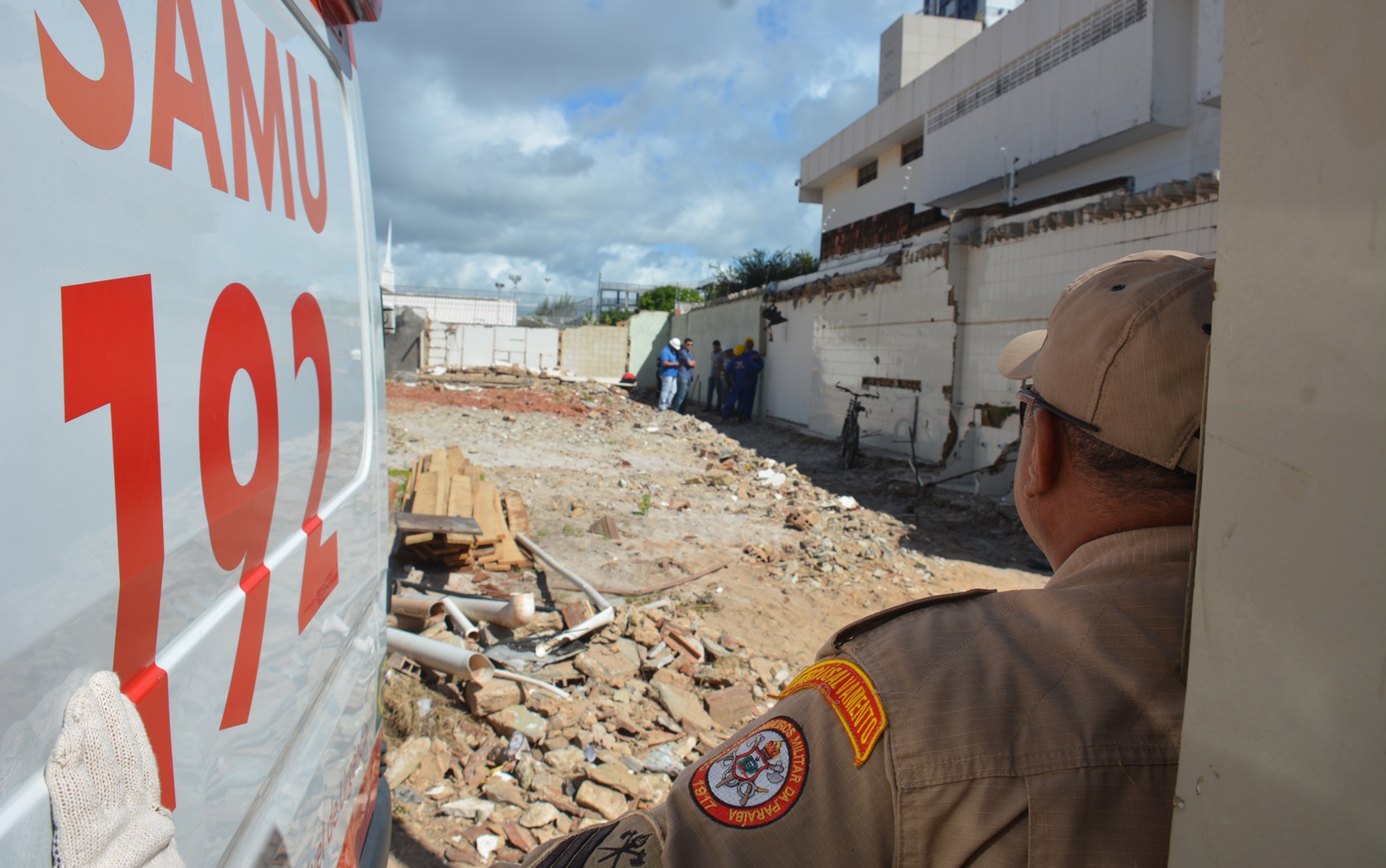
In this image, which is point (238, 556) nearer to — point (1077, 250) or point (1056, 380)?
point (1056, 380)

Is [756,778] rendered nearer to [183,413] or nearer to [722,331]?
[183,413]

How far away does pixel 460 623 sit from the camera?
3.94 metres

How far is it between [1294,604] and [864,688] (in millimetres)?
396

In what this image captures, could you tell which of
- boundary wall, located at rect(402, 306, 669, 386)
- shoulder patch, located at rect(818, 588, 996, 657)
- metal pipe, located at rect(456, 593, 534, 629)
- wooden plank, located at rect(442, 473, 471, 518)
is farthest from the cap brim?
boundary wall, located at rect(402, 306, 669, 386)

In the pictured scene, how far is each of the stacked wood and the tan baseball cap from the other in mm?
4302

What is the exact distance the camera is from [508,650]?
378 cm

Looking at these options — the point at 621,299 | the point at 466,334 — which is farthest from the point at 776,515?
the point at 621,299

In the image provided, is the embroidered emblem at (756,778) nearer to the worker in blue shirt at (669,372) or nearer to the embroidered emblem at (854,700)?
the embroidered emblem at (854,700)

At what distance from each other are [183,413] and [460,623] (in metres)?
3.26

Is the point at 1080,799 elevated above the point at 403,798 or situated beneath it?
elevated above

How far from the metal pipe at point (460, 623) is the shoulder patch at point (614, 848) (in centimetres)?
314

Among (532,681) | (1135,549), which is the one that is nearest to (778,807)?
(1135,549)

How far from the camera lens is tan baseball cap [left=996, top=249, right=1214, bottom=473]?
3.08 feet

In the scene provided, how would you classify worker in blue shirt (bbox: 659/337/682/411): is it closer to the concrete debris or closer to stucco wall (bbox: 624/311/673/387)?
stucco wall (bbox: 624/311/673/387)
